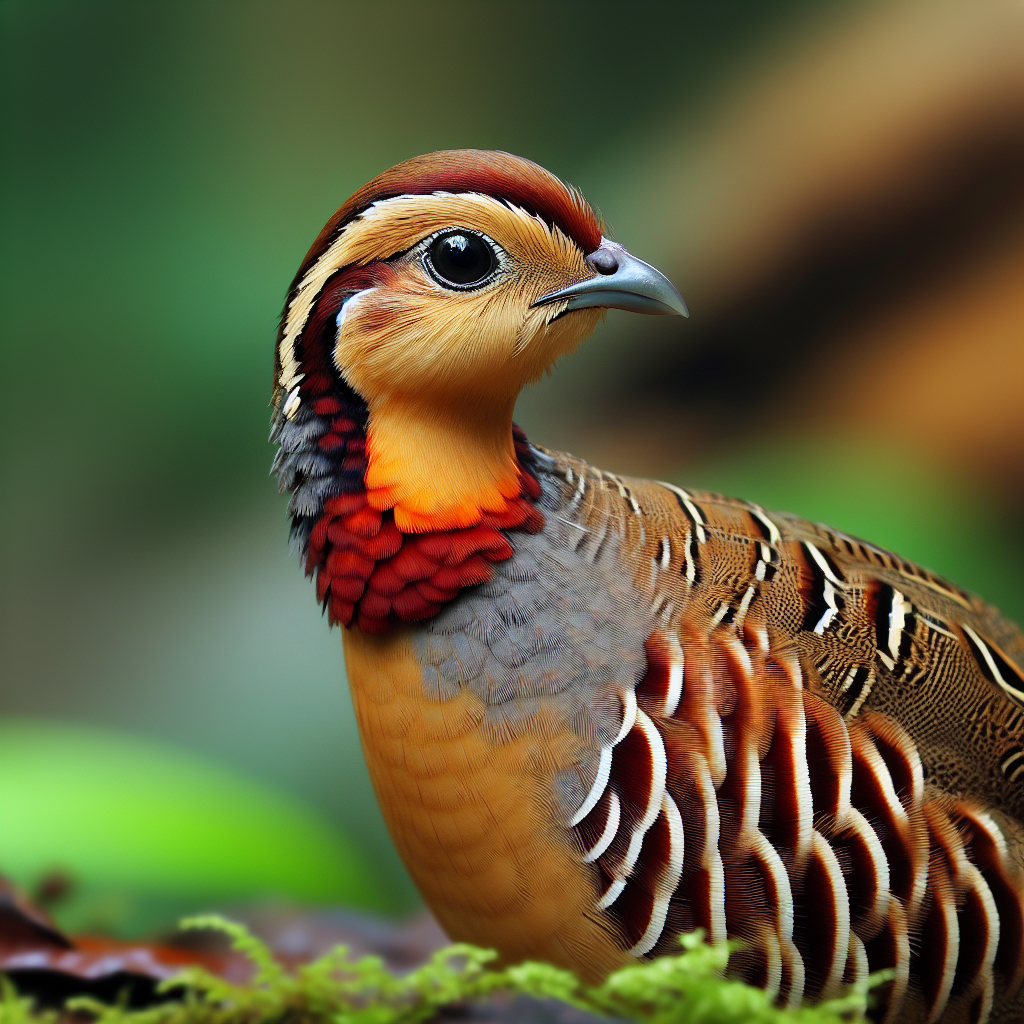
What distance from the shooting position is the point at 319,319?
128 centimetres

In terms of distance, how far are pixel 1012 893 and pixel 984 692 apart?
0.88ft

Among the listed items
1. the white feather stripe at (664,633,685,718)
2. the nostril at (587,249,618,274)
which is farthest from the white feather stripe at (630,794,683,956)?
the nostril at (587,249,618,274)

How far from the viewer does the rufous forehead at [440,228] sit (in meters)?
1.21

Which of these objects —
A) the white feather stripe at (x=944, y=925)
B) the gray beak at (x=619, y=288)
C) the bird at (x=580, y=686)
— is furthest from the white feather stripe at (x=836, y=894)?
the gray beak at (x=619, y=288)

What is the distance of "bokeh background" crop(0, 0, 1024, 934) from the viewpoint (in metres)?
2.85

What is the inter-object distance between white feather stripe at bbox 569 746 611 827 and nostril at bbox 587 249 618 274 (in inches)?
24.8

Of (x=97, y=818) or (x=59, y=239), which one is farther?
(x=59, y=239)

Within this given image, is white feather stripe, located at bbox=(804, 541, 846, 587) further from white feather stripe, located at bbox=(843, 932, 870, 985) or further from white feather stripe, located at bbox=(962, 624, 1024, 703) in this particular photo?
white feather stripe, located at bbox=(843, 932, 870, 985)

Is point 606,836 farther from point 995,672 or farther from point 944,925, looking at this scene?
point 995,672

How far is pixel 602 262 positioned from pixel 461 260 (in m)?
0.20

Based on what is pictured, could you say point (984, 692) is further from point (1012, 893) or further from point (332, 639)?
point (332, 639)

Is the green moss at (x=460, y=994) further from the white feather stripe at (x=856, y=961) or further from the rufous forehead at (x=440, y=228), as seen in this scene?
the rufous forehead at (x=440, y=228)

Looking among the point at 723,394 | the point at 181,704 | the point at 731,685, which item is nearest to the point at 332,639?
the point at 181,704

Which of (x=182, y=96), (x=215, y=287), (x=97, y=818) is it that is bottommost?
(x=97, y=818)
